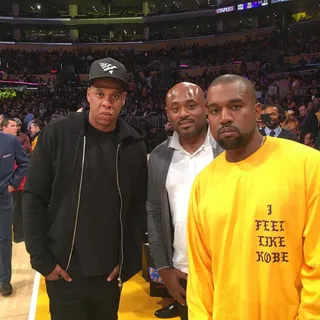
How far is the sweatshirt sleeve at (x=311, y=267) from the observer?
135cm

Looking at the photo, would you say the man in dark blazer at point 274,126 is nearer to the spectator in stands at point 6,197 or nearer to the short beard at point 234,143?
the spectator in stands at point 6,197

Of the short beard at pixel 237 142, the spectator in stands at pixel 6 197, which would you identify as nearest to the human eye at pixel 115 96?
the short beard at pixel 237 142

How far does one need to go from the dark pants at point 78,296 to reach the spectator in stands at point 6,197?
2169mm

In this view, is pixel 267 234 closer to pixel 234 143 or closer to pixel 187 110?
pixel 234 143

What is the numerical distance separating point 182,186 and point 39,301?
100 inches

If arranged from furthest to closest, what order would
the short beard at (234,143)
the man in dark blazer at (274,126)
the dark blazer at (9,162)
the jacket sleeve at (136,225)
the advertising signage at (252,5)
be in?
1. the advertising signage at (252,5)
2. the man in dark blazer at (274,126)
3. the dark blazer at (9,162)
4. the jacket sleeve at (136,225)
5. the short beard at (234,143)

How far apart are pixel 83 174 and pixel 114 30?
108 ft

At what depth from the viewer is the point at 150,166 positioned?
222cm

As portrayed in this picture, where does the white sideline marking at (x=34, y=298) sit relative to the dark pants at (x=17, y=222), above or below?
below

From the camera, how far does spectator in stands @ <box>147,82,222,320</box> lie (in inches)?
83.1

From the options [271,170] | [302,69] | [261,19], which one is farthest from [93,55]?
[271,170]

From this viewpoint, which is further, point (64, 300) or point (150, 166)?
point (150, 166)

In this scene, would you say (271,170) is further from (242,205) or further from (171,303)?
(171,303)

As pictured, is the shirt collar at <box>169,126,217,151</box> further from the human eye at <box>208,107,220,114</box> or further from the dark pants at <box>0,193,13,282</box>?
the dark pants at <box>0,193,13,282</box>
